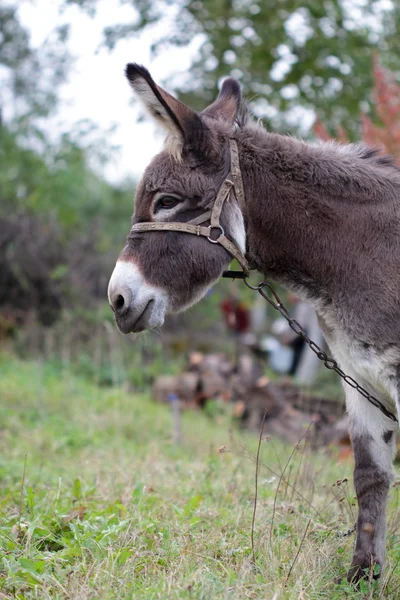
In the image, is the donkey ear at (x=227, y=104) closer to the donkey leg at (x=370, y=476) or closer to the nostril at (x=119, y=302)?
the nostril at (x=119, y=302)

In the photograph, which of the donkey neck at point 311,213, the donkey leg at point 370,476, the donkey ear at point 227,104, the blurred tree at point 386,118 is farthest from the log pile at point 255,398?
the donkey ear at point 227,104

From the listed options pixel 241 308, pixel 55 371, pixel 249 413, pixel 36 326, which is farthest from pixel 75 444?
pixel 241 308

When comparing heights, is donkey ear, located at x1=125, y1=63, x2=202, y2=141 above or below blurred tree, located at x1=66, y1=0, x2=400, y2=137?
below

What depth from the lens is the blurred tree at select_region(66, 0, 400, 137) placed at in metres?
9.84

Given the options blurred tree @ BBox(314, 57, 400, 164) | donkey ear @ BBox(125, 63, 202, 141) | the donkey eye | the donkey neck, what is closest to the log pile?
blurred tree @ BBox(314, 57, 400, 164)

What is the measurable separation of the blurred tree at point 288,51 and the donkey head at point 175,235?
7.04 meters

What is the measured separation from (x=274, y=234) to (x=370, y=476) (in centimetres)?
127

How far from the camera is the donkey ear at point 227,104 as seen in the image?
325cm

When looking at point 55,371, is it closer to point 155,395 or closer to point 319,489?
point 155,395

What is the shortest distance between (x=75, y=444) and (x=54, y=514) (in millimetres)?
3208

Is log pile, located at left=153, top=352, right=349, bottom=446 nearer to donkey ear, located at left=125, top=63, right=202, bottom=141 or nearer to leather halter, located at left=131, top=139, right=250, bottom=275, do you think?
leather halter, located at left=131, top=139, right=250, bottom=275

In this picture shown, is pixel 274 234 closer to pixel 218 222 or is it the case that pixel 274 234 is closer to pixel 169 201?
pixel 218 222

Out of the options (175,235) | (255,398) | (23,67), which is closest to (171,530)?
(175,235)

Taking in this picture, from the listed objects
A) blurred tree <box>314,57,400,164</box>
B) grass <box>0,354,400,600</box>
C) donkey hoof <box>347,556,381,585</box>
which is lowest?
grass <box>0,354,400,600</box>
